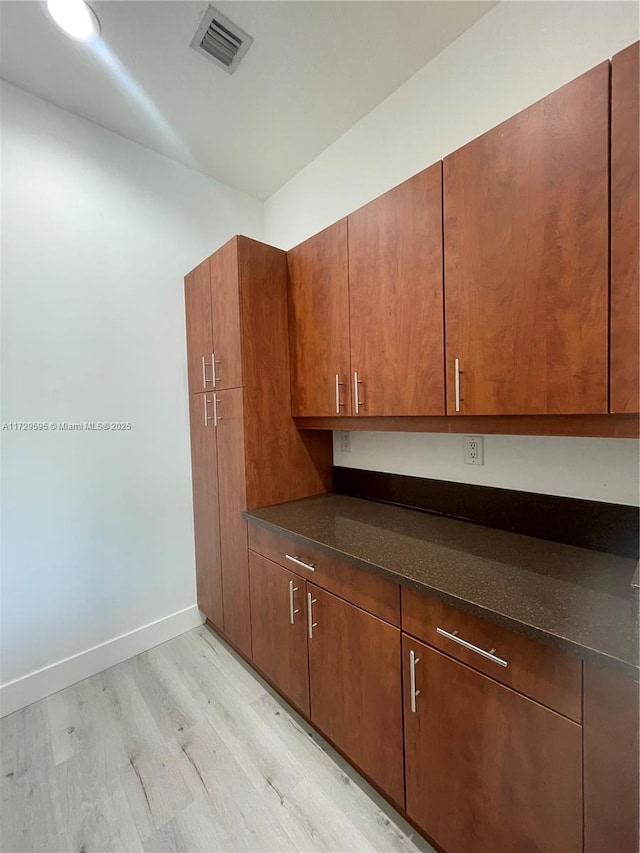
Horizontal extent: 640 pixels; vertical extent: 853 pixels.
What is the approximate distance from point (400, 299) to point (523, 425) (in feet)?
2.13

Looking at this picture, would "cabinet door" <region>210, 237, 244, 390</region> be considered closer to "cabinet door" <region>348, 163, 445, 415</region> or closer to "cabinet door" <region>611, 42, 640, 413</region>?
"cabinet door" <region>348, 163, 445, 415</region>

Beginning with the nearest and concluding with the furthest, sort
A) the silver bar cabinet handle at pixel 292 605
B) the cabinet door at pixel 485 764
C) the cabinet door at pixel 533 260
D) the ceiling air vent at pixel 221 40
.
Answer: the cabinet door at pixel 485 764 → the cabinet door at pixel 533 260 → the ceiling air vent at pixel 221 40 → the silver bar cabinet handle at pixel 292 605

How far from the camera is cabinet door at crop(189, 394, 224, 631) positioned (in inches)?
81.0

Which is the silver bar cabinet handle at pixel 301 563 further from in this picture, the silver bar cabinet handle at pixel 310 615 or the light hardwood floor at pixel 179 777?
the light hardwood floor at pixel 179 777

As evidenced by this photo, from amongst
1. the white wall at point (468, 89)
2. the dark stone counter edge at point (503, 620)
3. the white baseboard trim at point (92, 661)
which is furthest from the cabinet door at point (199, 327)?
the white baseboard trim at point (92, 661)

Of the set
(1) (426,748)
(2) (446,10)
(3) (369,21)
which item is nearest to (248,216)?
(3) (369,21)

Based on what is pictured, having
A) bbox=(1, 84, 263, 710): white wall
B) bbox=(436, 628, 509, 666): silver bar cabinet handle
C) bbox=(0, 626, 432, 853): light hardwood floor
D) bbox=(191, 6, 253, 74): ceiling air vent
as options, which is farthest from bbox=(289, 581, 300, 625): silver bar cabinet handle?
bbox=(191, 6, 253, 74): ceiling air vent

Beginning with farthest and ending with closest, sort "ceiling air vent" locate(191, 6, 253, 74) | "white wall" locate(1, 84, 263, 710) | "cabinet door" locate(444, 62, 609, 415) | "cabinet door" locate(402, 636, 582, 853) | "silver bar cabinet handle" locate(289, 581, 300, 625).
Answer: "white wall" locate(1, 84, 263, 710)
"silver bar cabinet handle" locate(289, 581, 300, 625)
"ceiling air vent" locate(191, 6, 253, 74)
"cabinet door" locate(444, 62, 609, 415)
"cabinet door" locate(402, 636, 582, 853)

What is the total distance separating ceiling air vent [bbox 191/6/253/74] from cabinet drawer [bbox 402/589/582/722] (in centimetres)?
224

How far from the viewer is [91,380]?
191cm

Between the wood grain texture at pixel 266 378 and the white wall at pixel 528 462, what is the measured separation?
1.59 ft

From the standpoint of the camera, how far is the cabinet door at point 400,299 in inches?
50.0

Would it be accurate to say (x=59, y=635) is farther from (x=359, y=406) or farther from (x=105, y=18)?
(x=105, y=18)

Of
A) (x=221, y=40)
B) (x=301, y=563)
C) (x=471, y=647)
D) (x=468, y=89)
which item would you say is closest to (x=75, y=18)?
(x=221, y=40)
